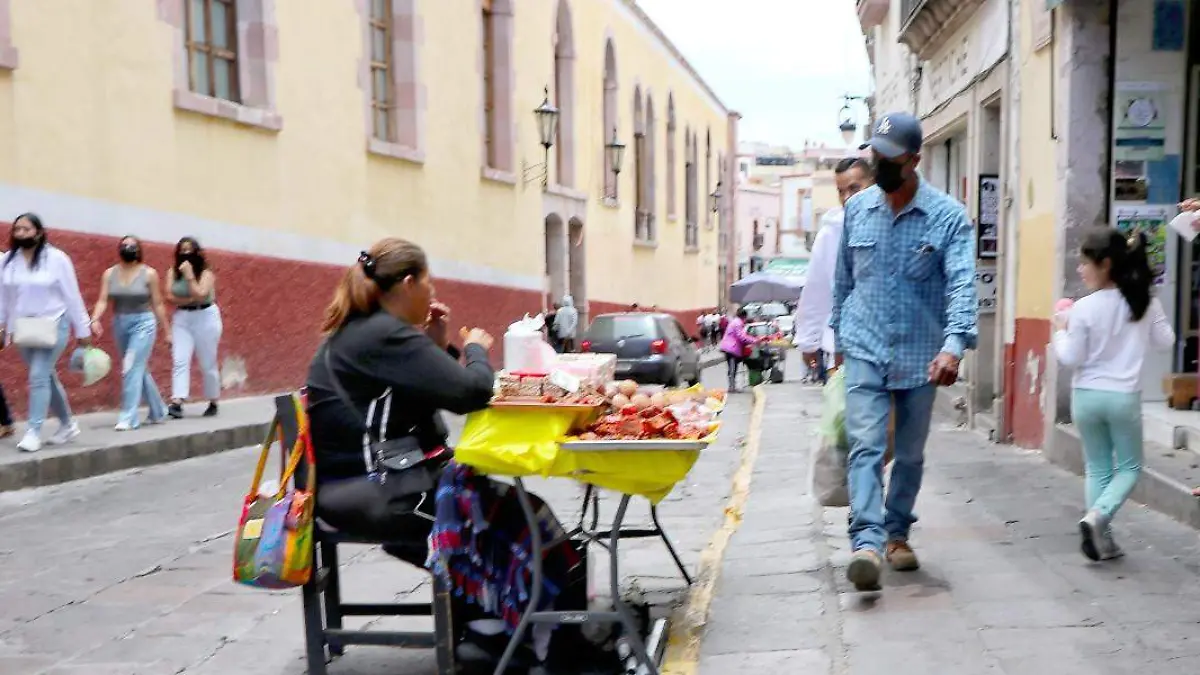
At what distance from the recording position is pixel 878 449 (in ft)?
15.6

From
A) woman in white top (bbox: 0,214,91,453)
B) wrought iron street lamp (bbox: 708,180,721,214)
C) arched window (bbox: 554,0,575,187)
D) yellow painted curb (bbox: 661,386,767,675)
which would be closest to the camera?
yellow painted curb (bbox: 661,386,767,675)

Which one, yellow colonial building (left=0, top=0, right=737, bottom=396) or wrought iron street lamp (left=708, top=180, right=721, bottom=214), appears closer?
yellow colonial building (left=0, top=0, right=737, bottom=396)

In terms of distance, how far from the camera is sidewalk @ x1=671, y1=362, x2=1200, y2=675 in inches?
156

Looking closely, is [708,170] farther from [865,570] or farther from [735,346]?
[865,570]

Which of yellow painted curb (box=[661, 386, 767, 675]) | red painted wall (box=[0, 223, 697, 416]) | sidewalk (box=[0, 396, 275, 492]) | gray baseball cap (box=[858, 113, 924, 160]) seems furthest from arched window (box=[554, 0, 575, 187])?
gray baseball cap (box=[858, 113, 924, 160])

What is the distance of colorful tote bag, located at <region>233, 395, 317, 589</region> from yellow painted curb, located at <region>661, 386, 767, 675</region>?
122 cm

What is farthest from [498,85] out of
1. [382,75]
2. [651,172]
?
[651,172]

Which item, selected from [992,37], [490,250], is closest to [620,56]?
[490,250]

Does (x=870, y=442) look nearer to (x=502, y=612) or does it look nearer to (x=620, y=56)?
(x=502, y=612)

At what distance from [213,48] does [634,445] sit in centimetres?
1133

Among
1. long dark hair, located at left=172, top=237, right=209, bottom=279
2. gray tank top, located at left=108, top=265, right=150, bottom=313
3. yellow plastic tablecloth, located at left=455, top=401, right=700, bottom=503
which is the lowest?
yellow plastic tablecloth, located at left=455, top=401, right=700, bottom=503

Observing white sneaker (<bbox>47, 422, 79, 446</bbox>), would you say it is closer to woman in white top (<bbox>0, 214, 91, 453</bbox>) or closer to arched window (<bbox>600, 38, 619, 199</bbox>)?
woman in white top (<bbox>0, 214, 91, 453</bbox>)

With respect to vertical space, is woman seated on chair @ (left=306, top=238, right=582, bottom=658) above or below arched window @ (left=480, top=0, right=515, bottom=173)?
below

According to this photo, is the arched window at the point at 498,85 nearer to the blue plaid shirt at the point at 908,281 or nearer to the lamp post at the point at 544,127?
the lamp post at the point at 544,127
